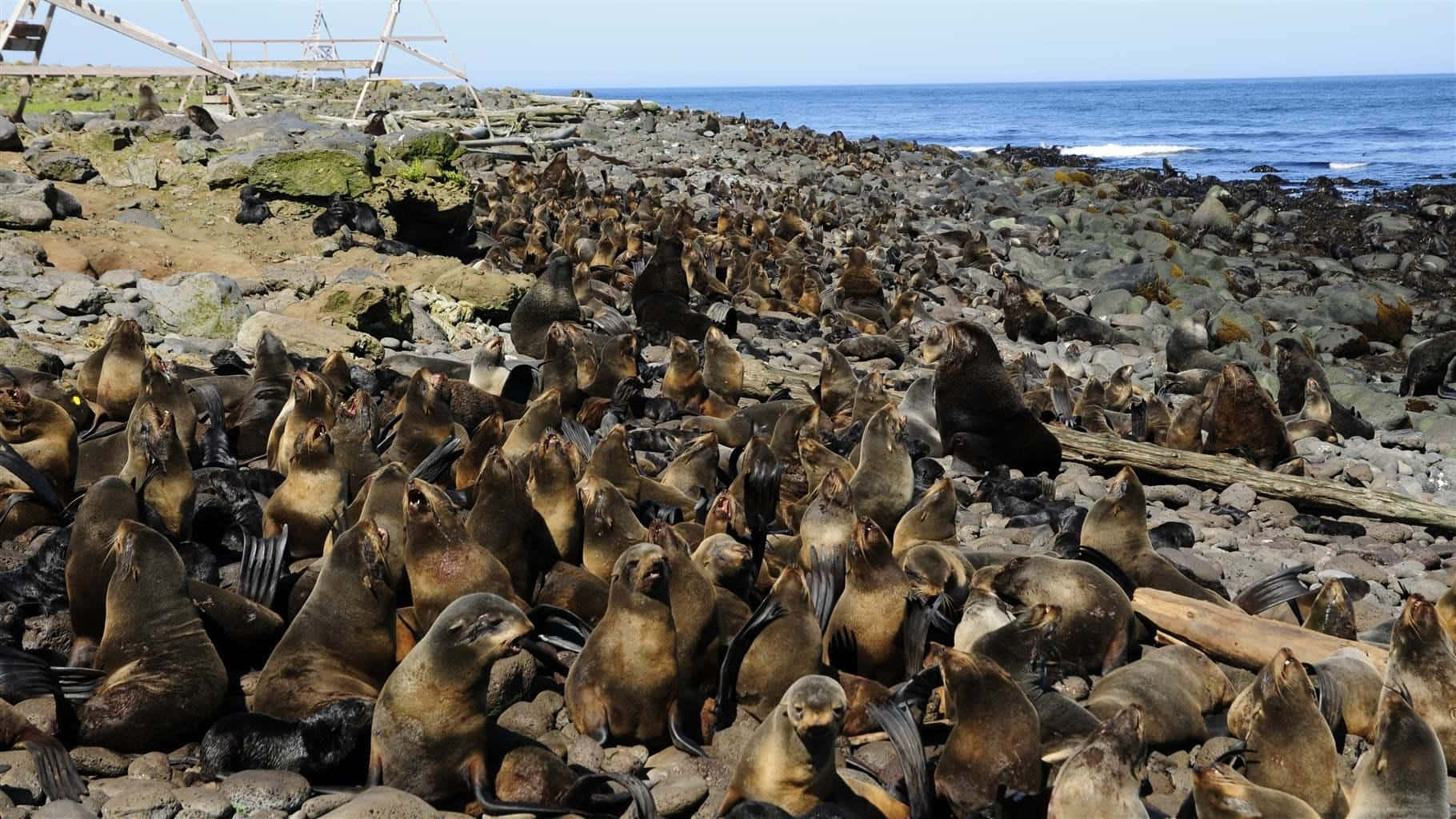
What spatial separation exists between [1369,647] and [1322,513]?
3408mm

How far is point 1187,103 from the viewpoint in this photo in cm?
11150

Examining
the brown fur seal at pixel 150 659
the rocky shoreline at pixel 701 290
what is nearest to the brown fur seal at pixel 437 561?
the rocky shoreline at pixel 701 290

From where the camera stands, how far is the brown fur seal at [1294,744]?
13.5 feet

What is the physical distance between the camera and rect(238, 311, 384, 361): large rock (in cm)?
903

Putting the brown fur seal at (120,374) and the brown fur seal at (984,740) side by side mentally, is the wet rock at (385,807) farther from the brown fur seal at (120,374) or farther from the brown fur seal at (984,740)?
the brown fur seal at (120,374)

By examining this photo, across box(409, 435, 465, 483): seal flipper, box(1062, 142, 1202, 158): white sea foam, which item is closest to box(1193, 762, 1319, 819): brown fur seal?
box(409, 435, 465, 483): seal flipper

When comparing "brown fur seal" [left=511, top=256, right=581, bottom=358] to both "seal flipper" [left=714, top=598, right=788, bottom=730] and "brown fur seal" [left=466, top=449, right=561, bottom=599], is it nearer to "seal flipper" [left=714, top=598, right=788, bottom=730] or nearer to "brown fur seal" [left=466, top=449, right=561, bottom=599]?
"brown fur seal" [left=466, top=449, right=561, bottom=599]

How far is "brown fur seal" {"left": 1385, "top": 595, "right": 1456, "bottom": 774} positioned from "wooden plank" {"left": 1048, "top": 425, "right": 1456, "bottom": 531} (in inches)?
147

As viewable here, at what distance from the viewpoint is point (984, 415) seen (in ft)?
28.5

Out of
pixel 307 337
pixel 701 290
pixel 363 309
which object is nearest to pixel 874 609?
pixel 307 337

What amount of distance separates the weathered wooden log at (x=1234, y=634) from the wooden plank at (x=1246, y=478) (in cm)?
306

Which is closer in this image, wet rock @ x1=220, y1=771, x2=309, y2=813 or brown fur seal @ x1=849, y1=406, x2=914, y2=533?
wet rock @ x1=220, y1=771, x2=309, y2=813

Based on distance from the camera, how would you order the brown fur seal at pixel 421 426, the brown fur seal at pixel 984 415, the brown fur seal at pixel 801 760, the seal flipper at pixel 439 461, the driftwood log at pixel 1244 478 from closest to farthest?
the brown fur seal at pixel 801 760, the seal flipper at pixel 439 461, the brown fur seal at pixel 421 426, the driftwood log at pixel 1244 478, the brown fur seal at pixel 984 415

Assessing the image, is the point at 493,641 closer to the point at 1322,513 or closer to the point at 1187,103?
the point at 1322,513
